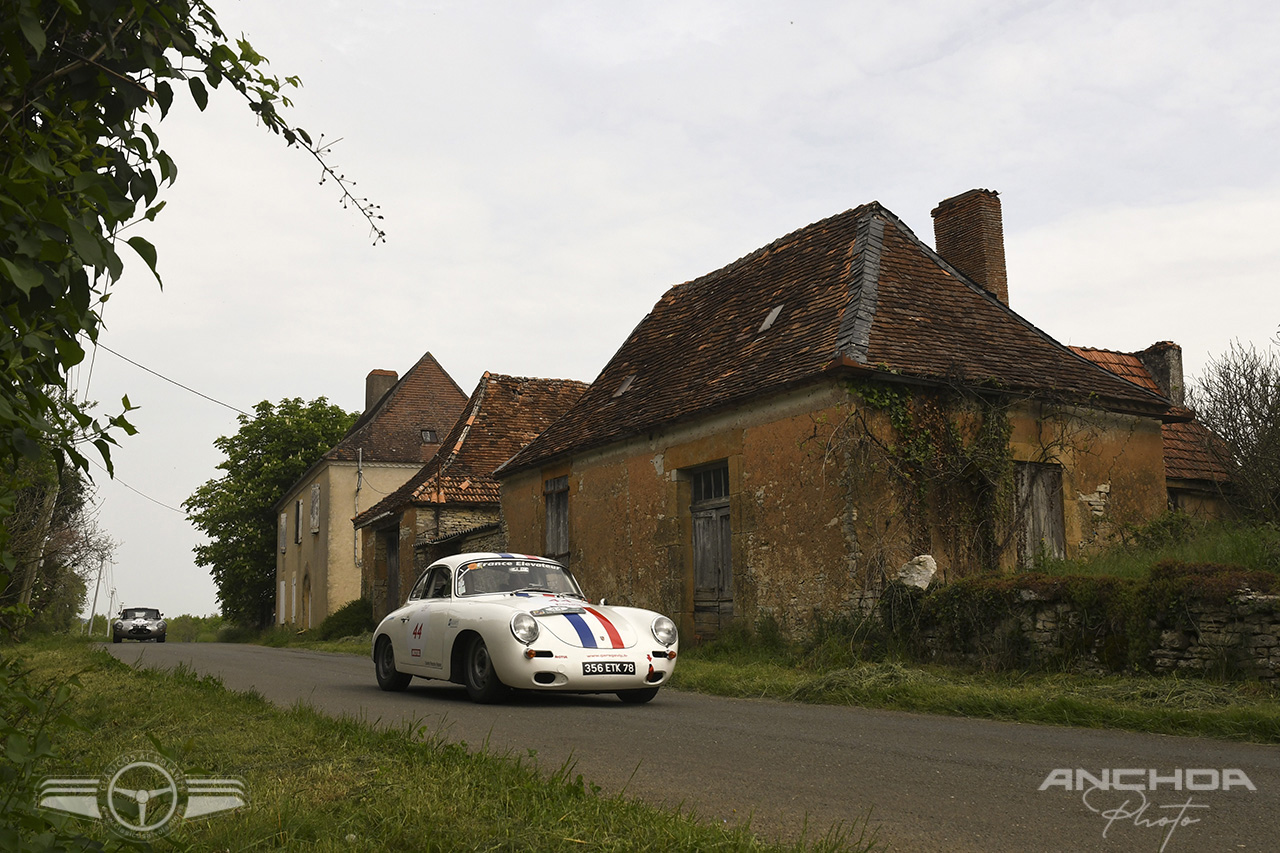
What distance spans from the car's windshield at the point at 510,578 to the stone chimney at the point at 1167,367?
1774 cm

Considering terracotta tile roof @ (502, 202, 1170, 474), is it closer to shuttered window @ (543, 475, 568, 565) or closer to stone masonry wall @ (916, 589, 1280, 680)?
shuttered window @ (543, 475, 568, 565)

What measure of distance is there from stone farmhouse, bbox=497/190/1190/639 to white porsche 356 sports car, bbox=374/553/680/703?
3999 mm

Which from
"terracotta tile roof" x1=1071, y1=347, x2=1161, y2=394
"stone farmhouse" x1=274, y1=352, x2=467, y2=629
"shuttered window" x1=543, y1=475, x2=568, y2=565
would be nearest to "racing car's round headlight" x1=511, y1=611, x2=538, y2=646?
"shuttered window" x1=543, y1=475, x2=568, y2=565

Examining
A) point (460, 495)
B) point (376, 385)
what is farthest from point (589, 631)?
point (376, 385)

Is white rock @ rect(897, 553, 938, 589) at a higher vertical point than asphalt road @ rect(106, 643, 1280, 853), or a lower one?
higher

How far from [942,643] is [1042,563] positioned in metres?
2.65

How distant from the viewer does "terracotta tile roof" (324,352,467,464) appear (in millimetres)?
36719

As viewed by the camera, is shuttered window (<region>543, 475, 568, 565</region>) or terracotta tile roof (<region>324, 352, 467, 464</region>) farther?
terracotta tile roof (<region>324, 352, 467, 464</region>)

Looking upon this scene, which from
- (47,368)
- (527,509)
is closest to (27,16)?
(47,368)

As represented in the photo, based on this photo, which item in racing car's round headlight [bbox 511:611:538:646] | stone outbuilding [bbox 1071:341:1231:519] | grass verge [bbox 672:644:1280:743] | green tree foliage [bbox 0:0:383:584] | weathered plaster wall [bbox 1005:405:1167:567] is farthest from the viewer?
stone outbuilding [bbox 1071:341:1231:519]

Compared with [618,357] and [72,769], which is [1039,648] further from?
[618,357]

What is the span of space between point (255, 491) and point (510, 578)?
35.6m

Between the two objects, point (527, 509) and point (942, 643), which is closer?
point (942, 643)

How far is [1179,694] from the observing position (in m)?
8.30
